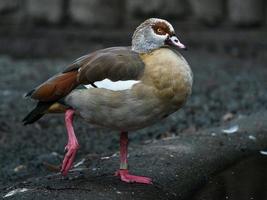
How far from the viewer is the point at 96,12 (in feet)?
27.1

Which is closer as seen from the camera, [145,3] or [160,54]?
[160,54]

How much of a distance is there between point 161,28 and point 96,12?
Result: 540 cm

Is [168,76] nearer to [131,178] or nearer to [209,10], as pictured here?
[131,178]

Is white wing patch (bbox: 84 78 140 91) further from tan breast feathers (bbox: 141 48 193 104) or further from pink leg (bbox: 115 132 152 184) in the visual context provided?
pink leg (bbox: 115 132 152 184)

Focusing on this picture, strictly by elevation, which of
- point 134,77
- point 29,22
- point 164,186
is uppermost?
point 134,77

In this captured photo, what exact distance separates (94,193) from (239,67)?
4.28 m

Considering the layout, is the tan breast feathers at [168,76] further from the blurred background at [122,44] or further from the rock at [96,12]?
the rock at [96,12]

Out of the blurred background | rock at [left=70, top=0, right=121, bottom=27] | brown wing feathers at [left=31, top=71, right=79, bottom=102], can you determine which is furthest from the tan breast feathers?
rock at [left=70, top=0, right=121, bottom=27]

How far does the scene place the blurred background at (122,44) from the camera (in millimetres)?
3973

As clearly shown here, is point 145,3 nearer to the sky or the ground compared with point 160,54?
nearer to the ground

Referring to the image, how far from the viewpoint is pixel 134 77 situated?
2846mm

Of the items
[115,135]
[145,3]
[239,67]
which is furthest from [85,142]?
[145,3]

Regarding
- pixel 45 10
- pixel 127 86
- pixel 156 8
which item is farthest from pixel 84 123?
pixel 45 10

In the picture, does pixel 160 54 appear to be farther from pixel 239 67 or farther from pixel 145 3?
pixel 145 3
